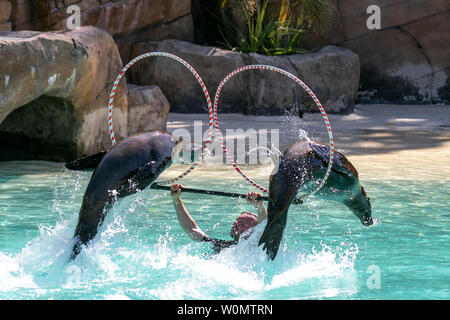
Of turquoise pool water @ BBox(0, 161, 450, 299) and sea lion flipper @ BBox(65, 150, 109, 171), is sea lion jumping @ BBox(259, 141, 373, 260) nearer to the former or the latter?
turquoise pool water @ BBox(0, 161, 450, 299)

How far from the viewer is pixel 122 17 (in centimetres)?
1262

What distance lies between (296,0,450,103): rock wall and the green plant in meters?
0.71

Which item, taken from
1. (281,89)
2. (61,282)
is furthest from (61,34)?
(281,89)

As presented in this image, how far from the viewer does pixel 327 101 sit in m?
13.1

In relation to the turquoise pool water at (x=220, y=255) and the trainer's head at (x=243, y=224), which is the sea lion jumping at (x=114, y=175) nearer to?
the turquoise pool water at (x=220, y=255)

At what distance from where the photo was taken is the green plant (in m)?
13.1

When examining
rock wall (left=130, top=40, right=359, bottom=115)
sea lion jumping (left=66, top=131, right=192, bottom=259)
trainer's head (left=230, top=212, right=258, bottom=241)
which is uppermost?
sea lion jumping (left=66, top=131, right=192, bottom=259)

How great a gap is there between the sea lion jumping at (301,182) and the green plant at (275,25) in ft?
29.7

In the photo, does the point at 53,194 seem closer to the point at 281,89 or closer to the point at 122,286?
the point at 122,286

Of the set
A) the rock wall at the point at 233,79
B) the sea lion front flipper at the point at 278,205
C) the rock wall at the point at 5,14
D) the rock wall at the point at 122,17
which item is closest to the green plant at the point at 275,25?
the rock wall at the point at 233,79

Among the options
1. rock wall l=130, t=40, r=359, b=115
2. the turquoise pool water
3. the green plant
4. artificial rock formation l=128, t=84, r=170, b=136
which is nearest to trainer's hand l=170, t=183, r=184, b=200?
the turquoise pool water

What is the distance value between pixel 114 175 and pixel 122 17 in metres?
9.44

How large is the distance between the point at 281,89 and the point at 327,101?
105 centimetres

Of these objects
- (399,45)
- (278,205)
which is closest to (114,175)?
(278,205)
